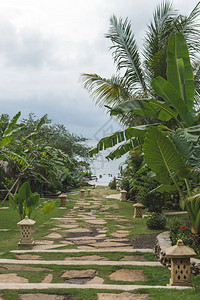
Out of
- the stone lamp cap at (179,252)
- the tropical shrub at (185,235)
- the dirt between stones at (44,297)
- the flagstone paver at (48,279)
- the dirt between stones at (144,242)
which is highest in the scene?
the stone lamp cap at (179,252)

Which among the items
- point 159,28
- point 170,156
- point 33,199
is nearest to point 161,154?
point 170,156

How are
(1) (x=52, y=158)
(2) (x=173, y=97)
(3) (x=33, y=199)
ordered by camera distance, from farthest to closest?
(1) (x=52, y=158) < (3) (x=33, y=199) < (2) (x=173, y=97)

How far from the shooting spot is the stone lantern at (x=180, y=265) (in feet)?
14.2

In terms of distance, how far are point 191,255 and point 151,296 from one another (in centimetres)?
94

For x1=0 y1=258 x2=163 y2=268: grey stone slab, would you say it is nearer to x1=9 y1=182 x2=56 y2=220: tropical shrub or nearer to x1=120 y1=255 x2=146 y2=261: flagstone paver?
x1=120 y1=255 x2=146 y2=261: flagstone paver

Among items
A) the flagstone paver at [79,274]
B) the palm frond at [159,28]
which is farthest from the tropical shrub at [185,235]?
the palm frond at [159,28]

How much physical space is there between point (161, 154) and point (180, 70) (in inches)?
91.5

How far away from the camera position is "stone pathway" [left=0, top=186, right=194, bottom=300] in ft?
13.4

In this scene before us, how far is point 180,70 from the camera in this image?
6855mm

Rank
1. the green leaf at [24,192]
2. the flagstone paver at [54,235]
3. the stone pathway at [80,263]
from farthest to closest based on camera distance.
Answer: the green leaf at [24,192], the flagstone paver at [54,235], the stone pathway at [80,263]

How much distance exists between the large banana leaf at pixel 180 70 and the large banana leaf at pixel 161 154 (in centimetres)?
161

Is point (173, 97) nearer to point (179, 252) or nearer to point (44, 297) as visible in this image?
point (179, 252)

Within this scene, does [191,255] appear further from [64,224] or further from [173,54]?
[64,224]

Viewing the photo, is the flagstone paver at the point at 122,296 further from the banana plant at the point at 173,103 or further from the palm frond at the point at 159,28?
the palm frond at the point at 159,28
